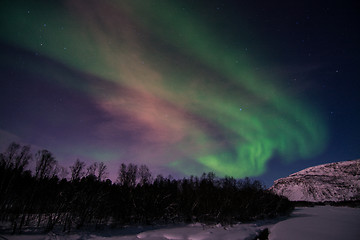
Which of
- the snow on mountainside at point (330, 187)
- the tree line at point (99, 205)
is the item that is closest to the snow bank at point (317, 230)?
the tree line at point (99, 205)

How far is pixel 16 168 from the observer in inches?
1483

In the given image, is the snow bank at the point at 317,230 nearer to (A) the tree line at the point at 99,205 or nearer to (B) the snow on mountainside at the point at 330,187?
(A) the tree line at the point at 99,205

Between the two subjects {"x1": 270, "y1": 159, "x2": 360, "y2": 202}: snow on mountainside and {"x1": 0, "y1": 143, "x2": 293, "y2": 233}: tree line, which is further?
{"x1": 270, "y1": 159, "x2": 360, "y2": 202}: snow on mountainside

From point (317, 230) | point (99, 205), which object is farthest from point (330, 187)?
point (99, 205)

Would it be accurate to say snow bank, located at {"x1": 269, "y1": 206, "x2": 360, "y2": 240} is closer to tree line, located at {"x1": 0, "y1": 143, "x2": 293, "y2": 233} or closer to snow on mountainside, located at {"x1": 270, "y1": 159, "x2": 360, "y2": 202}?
tree line, located at {"x1": 0, "y1": 143, "x2": 293, "y2": 233}

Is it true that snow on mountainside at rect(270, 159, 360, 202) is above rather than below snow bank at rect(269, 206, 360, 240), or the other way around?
above

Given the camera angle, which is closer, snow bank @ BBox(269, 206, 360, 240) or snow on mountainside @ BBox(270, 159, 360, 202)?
snow bank @ BBox(269, 206, 360, 240)

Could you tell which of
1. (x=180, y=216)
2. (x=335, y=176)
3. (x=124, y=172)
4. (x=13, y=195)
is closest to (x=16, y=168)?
(x=13, y=195)

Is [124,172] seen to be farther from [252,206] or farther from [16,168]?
[252,206]

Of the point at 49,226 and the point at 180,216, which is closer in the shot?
the point at 49,226

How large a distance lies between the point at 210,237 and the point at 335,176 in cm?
21951

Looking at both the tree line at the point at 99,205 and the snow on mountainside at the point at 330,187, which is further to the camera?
the snow on mountainside at the point at 330,187

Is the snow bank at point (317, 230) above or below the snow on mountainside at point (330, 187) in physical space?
below

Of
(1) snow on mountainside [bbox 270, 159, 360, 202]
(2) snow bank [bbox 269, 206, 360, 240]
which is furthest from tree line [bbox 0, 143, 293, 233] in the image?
(1) snow on mountainside [bbox 270, 159, 360, 202]
